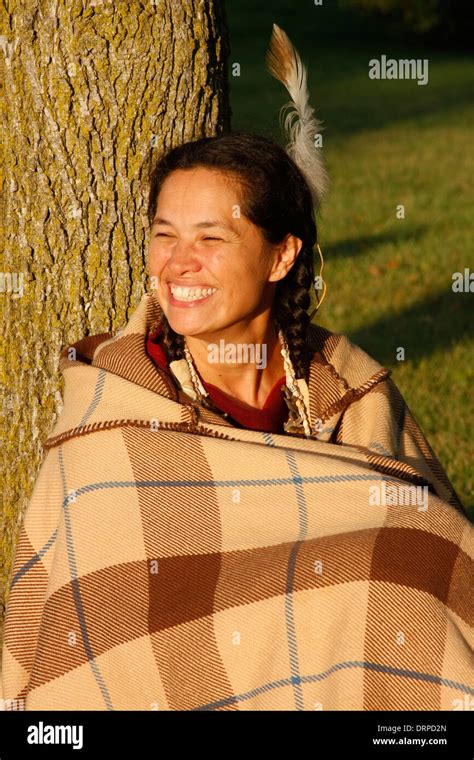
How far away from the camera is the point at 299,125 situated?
382 centimetres

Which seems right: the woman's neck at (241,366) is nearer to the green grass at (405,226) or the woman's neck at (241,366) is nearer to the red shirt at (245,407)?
the red shirt at (245,407)

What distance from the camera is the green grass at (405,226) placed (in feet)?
24.0

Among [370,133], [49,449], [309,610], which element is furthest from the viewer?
[370,133]

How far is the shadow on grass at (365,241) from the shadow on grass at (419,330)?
1618 mm

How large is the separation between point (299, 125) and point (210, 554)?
4.97 feet

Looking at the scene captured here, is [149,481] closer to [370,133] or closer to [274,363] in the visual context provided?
[274,363]

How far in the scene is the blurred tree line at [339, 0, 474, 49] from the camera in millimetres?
31844

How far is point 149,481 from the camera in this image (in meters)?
3.14

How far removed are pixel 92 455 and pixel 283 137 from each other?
4.37 feet
